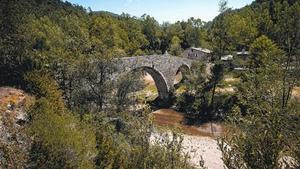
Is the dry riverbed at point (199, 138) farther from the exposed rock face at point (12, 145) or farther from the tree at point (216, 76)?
the exposed rock face at point (12, 145)

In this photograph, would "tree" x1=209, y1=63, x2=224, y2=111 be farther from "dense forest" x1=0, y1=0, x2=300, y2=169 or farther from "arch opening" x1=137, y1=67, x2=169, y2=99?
"arch opening" x1=137, y1=67, x2=169, y2=99

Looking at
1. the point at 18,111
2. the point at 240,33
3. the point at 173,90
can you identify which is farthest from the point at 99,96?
the point at 240,33

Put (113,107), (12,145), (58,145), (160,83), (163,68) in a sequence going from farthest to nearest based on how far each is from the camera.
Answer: (160,83)
(163,68)
(113,107)
(58,145)
(12,145)

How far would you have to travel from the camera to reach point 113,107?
3541cm

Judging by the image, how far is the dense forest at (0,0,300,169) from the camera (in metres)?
14.9

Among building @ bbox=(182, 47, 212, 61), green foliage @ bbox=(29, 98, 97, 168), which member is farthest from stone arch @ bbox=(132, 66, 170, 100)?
green foliage @ bbox=(29, 98, 97, 168)

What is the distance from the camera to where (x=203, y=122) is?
5191 cm

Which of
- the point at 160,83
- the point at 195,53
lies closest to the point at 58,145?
the point at 160,83

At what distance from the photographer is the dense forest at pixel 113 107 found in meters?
14.9

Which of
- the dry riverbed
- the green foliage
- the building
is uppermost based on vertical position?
the building

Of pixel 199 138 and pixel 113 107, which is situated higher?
pixel 113 107

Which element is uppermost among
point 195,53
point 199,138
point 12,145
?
point 195,53

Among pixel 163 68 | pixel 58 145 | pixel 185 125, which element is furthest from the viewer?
pixel 163 68

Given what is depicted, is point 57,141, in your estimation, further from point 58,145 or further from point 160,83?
point 160,83
